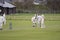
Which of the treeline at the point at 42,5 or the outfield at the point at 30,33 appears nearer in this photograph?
the outfield at the point at 30,33

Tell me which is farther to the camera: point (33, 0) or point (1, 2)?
point (33, 0)

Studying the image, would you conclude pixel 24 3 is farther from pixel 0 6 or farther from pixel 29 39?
pixel 29 39

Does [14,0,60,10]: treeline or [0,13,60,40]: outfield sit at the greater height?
[14,0,60,10]: treeline

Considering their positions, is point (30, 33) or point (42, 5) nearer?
point (30, 33)

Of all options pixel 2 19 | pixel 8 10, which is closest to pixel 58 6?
pixel 8 10

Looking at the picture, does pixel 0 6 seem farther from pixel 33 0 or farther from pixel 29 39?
pixel 29 39

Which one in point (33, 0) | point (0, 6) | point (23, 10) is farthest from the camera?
point (33, 0)

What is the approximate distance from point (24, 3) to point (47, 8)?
7185mm

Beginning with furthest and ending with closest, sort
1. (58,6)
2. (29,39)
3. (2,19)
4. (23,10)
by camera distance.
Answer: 1. (58,6)
2. (23,10)
3. (2,19)
4. (29,39)

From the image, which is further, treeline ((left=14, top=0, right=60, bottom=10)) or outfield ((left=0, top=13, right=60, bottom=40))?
treeline ((left=14, top=0, right=60, bottom=10))

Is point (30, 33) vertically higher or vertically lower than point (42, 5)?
lower

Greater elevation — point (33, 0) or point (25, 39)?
point (33, 0)

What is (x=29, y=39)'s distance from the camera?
1237 cm

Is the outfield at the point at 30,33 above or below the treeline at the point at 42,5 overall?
below
